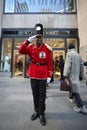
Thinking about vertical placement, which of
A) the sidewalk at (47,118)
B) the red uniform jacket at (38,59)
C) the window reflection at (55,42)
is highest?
the window reflection at (55,42)

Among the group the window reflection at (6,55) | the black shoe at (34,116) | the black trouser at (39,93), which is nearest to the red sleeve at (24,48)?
the black trouser at (39,93)

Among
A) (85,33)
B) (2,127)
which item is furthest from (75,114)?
(85,33)

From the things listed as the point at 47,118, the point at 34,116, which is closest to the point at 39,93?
the point at 34,116

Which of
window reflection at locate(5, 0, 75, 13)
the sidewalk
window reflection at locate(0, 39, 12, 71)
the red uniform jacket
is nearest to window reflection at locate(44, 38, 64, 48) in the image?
window reflection at locate(5, 0, 75, 13)

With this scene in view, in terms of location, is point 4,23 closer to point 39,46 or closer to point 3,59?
point 3,59

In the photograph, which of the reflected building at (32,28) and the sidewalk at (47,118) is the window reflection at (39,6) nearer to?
the reflected building at (32,28)

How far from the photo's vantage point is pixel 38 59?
448 centimetres

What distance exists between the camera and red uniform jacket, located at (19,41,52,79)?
446cm

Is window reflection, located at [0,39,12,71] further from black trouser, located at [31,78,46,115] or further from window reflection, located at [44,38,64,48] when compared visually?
black trouser, located at [31,78,46,115]

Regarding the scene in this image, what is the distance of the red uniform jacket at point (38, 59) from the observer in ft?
14.6

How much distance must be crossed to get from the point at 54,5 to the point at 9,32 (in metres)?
A: 4.64

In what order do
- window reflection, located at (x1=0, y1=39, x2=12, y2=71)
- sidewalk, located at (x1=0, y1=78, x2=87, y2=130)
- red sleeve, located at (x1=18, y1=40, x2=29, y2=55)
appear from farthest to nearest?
window reflection, located at (x1=0, y1=39, x2=12, y2=71)
red sleeve, located at (x1=18, y1=40, x2=29, y2=55)
sidewalk, located at (x1=0, y1=78, x2=87, y2=130)

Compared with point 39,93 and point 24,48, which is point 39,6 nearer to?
point 24,48

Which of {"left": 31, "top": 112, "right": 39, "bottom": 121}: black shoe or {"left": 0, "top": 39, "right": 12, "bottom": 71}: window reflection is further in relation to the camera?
{"left": 0, "top": 39, "right": 12, "bottom": 71}: window reflection
